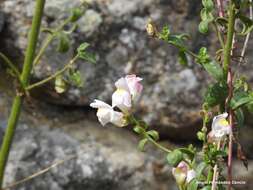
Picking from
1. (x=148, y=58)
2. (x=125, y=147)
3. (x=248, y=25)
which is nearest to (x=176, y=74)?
(x=148, y=58)

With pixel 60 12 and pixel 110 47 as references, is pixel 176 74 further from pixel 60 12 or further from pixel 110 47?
pixel 60 12

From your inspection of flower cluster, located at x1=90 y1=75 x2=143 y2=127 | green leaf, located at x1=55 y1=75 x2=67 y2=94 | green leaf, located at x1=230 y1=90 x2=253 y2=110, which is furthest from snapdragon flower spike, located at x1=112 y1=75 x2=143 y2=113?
green leaf, located at x1=55 y1=75 x2=67 y2=94

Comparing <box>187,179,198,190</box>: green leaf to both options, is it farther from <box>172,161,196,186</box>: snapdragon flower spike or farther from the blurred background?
the blurred background

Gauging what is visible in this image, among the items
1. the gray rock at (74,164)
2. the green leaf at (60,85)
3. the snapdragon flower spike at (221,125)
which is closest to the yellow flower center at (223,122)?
the snapdragon flower spike at (221,125)

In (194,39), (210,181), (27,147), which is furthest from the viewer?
(194,39)

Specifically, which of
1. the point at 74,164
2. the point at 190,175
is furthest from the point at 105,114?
the point at 74,164

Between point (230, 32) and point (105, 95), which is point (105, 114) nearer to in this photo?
point (230, 32)

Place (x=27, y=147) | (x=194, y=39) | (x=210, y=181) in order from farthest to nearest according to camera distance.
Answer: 1. (x=194, y=39)
2. (x=27, y=147)
3. (x=210, y=181)
